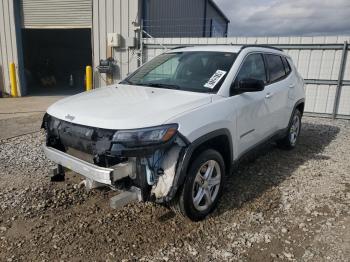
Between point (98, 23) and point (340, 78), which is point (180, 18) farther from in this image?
point (340, 78)

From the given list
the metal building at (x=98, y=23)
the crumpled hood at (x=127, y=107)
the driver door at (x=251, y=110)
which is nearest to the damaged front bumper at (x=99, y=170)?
the crumpled hood at (x=127, y=107)

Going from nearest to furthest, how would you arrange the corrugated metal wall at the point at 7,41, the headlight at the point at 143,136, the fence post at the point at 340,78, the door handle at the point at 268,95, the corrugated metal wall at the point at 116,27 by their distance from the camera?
the headlight at the point at 143,136
the door handle at the point at 268,95
the fence post at the point at 340,78
the corrugated metal wall at the point at 116,27
the corrugated metal wall at the point at 7,41

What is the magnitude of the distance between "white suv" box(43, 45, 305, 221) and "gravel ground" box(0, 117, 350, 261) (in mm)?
329

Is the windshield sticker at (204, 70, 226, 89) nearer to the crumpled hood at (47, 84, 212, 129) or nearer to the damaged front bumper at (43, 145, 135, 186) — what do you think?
the crumpled hood at (47, 84, 212, 129)

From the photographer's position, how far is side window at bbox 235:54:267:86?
12.8 ft

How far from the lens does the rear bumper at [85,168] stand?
106 inches

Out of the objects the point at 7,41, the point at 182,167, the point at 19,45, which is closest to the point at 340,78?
the point at 182,167

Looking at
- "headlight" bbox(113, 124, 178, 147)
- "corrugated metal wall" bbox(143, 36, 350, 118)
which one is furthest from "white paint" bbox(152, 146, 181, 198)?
"corrugated metal wall" bbox(143, 36, 350, 118)

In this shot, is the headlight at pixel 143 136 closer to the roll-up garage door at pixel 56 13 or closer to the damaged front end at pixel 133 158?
the damaged front end at pixel 133 158

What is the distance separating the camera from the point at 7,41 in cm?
1192

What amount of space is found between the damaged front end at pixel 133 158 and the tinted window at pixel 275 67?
2556mm

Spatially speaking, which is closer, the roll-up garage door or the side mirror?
the side mirror

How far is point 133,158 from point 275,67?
3.12 meters

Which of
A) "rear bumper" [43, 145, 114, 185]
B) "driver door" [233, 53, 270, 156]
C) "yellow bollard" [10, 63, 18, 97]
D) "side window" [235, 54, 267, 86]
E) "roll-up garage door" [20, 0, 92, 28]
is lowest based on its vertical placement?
"yellow bollard" [10, 63, 18, 97]
